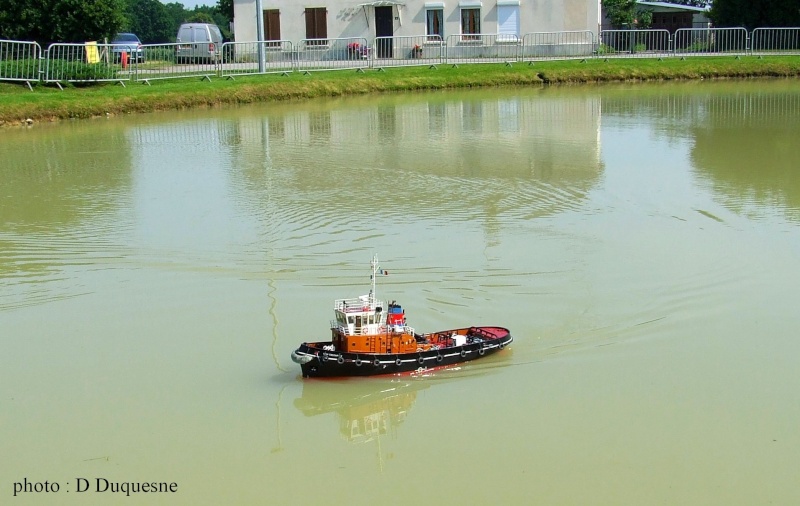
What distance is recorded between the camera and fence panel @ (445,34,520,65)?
4994cm

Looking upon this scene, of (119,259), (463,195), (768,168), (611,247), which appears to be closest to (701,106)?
(768,168)

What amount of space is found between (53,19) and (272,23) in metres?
12.0

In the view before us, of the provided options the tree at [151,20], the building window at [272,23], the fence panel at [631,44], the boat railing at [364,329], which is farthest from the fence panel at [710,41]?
the tree at [151,20]

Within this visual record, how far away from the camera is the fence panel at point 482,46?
49938mm

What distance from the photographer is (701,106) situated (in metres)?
34.5

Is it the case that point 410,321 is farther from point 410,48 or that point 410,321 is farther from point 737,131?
point 410,48

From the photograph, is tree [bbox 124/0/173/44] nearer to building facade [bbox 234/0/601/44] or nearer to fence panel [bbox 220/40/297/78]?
building facade [bbox 234/0/601/44]

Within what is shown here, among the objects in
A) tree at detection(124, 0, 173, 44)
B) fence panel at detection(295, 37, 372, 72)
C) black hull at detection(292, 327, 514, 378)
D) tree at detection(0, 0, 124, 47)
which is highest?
tree at detection(124, 0, 173, 44)

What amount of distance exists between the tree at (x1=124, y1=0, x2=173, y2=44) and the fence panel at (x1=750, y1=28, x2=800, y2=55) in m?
70.0

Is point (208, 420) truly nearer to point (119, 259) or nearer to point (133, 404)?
point (133, 404)

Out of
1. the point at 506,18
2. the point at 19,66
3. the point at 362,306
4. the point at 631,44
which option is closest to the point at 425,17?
the point at 506,18

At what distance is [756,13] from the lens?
54.9 metres

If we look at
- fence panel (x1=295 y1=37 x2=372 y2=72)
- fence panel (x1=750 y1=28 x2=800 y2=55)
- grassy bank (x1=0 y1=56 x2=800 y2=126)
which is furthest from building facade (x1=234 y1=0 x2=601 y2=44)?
fence panel (x1=750 y1=28 x2=800 y2=55)

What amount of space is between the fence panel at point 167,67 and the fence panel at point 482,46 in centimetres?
1189
